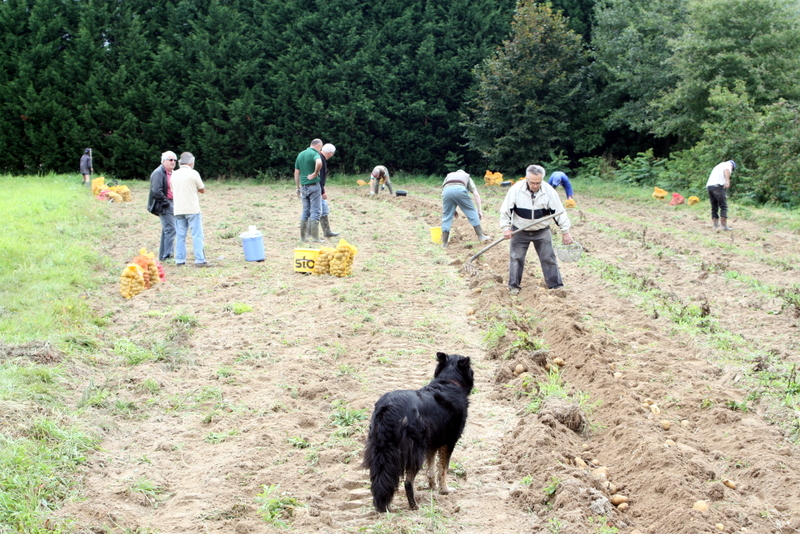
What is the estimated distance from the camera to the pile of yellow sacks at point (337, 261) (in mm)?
10742

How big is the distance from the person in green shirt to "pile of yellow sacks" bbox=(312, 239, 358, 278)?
2.59 meters

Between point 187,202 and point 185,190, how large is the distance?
0.63 ft

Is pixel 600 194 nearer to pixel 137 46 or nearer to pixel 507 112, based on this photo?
pixel 507 112

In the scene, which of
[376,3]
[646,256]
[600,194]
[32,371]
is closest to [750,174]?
[600,194]

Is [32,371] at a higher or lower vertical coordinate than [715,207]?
lower

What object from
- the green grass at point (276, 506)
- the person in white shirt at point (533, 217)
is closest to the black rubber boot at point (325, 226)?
the person in white shirt at point (533, 217)

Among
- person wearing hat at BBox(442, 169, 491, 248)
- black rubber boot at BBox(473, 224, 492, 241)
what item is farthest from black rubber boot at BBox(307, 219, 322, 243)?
black rubber boot at BBox(473, 224, 492, 241)

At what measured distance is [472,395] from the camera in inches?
248

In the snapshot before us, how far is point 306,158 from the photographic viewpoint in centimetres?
1304

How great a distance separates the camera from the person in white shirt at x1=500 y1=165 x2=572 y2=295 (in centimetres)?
909

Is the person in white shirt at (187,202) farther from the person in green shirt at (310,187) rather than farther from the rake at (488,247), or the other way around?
the rake at (488,247)

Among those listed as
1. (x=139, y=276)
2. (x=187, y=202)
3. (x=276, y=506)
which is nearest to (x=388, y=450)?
(x=276, y=506)

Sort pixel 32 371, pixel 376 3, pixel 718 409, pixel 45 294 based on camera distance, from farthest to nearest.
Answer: pixel 376 3 < pixel 45 294 < pixel 32 371 < pixel 718 409

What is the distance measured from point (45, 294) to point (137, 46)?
1965 cm
